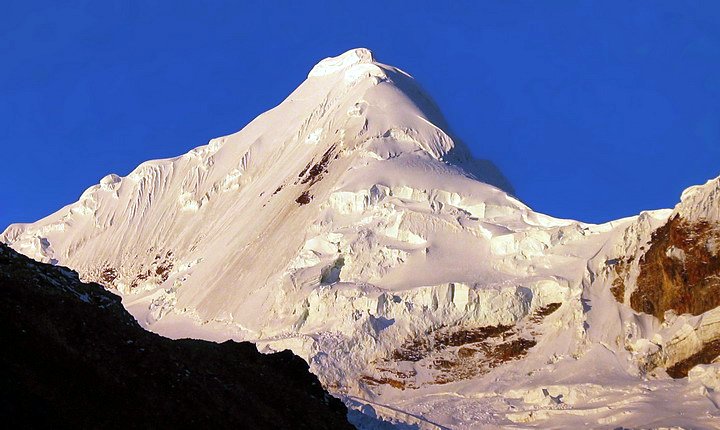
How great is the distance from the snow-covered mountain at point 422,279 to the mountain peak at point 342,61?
8.22 m

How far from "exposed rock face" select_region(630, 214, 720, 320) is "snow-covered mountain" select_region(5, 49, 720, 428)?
127mm

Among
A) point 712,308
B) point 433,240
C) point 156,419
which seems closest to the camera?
point 156,419

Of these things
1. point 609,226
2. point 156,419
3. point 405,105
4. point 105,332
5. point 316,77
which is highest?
point 316,77

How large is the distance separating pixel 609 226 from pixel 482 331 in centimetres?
1391

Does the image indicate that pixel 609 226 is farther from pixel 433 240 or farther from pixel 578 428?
pixel 578 428

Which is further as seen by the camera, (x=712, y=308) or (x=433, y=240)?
(x=433, y=240)

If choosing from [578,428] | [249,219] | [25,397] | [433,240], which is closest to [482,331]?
[433,240]

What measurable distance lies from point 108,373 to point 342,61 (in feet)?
383

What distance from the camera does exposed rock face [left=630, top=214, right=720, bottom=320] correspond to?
62.2 m

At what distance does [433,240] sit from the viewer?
81.2m

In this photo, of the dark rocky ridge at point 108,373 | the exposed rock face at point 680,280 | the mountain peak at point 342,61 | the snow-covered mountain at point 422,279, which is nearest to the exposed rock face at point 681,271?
the exposed rock face at point 680,280

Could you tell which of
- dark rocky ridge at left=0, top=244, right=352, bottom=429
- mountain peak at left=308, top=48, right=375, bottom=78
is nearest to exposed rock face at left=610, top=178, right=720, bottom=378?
dark rocky ridge at left=0, top=244, right=352, bottom=429

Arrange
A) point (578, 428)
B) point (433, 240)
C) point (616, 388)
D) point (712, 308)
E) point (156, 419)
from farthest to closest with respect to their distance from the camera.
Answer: point (433, 240), point (712, 308), point (616, 388), point (578, 428), point (156, 419)

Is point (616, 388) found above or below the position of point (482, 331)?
below
